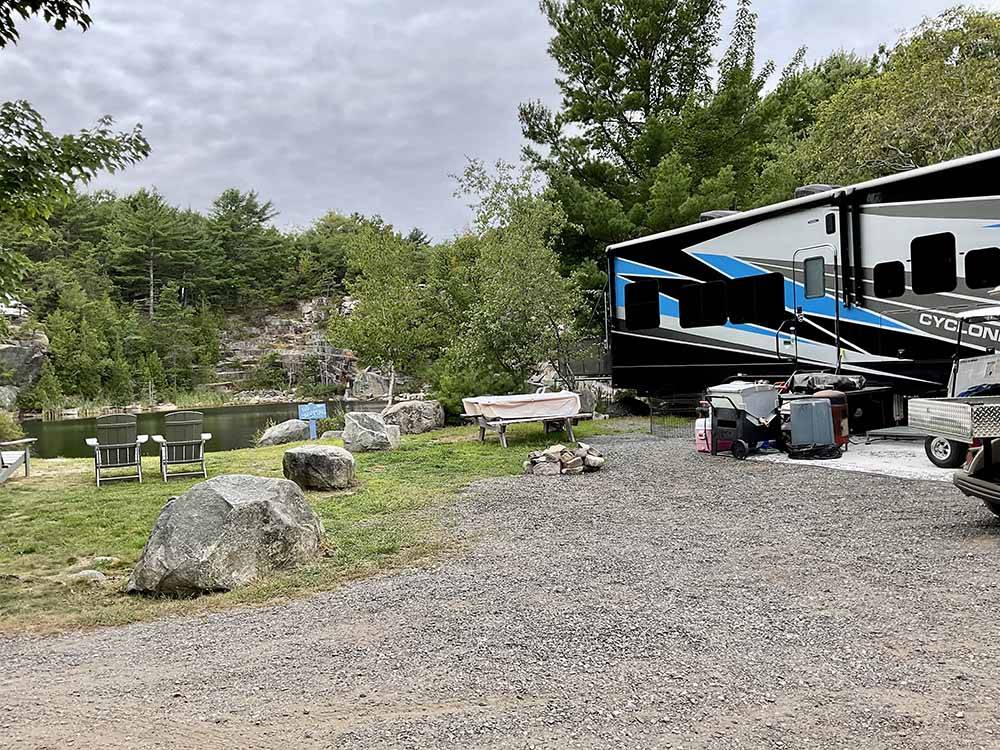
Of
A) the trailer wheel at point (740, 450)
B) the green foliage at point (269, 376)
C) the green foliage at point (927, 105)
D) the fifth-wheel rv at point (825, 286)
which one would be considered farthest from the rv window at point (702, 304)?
the green foliage at point (269, 376)

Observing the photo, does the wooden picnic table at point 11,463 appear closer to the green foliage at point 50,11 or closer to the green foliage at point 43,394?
the green foliage at point 50,11

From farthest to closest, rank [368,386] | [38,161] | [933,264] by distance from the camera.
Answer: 1. [368,386]
2. [933,264]
3. [38,161]

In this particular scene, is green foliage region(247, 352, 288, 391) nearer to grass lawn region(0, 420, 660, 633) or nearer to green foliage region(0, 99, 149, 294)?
grass lawn region(0, 420, 660, 633)

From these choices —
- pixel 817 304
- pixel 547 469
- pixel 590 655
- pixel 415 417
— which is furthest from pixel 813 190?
pixel 590 655

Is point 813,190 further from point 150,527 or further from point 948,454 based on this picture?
point 150,527

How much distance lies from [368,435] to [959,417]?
9040 millimetres

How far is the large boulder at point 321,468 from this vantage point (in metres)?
8.66

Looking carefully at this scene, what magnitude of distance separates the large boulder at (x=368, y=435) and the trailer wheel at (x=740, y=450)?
5.46 metres

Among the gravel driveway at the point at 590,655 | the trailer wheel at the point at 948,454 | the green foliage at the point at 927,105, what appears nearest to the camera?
the gravel driveway at the point at 590,655

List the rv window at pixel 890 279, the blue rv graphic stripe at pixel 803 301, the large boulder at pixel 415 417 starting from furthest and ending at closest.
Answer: the large boulder at pixel 415 417 → the blue rv graphic stripe at pixel 803 301 → the rv window at pixel 890 279

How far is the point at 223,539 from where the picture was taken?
489cm

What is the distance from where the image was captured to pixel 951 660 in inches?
125

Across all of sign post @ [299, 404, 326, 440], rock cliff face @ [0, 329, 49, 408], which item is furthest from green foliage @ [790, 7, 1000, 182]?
rock cliff face @ [0, 329, 49, 408]

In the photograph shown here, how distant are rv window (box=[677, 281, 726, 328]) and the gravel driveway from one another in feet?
20.1
